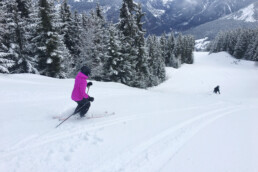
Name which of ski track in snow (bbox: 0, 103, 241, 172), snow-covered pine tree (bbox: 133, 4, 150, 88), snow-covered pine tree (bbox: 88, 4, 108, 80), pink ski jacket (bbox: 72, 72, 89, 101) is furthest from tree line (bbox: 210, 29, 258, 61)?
pink ski jacket (bbox: 72, 72, 89, 101)

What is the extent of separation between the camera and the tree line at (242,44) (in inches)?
2554

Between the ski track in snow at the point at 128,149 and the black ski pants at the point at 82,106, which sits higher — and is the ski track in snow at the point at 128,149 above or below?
below

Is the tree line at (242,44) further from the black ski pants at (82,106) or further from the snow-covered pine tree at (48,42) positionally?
the black ski pants at (82,106)

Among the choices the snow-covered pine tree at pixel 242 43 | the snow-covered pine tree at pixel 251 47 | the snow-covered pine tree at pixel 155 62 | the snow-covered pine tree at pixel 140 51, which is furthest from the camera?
the snow-covered pine tree at pixel 242 43

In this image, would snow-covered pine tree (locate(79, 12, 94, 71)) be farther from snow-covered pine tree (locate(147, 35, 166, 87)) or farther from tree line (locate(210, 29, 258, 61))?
tree line (locate(210, 29, 258, 61))

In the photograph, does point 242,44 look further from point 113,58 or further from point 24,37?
point 24,37

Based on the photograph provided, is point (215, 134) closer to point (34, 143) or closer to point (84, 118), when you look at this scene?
point (84, 118)

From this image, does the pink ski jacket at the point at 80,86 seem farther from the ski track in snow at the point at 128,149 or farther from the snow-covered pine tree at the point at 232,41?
the snow-covered pine tree at the point at 232,41

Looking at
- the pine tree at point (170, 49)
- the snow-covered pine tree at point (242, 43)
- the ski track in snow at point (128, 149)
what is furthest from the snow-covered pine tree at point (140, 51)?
the snow-covered pine tree at point (242, 43)

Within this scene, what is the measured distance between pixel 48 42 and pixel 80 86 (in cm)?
1451

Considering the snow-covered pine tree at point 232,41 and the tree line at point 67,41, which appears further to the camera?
the snow-covered pine tree at point 232,41

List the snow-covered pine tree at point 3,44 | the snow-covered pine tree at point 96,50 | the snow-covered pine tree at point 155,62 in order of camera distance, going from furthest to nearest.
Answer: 1. the snow-covered pine tree at point 155,62
2. the snow-covered pine tree at point 96,50
3. the snow-covered pine tree at point 3,44

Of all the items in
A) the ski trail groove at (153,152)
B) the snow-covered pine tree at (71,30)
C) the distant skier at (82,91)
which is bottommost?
the ski trail groove at (153,152)

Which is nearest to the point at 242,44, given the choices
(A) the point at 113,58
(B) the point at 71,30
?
(A) the point at 113,58
